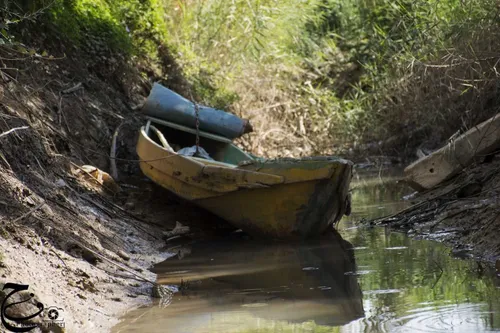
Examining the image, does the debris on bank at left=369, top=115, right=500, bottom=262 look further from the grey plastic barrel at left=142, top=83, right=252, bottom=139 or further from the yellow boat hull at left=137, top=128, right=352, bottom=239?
the grey plastic barrel at left=142, top=83, right=252, bottom=139

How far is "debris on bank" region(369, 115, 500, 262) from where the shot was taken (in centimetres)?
784

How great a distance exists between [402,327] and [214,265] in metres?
3.17

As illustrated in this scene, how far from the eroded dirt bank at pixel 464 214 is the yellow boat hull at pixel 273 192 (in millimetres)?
738

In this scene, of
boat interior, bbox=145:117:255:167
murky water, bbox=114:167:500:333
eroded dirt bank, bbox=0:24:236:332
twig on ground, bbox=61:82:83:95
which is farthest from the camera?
boat interior, bbox=145:117:255:167

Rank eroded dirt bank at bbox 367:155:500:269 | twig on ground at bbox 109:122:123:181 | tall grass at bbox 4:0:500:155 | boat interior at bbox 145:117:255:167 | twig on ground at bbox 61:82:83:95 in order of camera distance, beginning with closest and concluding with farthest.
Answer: eroded dirt bank at bbox 367:155:500:269 < twig on ground at bbox 109:122:123:181 < twig on ground at bbox 61:82:83:95 < boat interior at bbox 145:117:255:167 < tall grass at bbox 4:0:500:155

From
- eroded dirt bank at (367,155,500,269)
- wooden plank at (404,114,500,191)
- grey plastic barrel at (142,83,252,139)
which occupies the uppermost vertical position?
grey plastic barrel at (142,83,252,139)

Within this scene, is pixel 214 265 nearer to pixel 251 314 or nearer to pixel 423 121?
pixel 251 314

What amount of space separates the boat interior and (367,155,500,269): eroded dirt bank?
2.63m

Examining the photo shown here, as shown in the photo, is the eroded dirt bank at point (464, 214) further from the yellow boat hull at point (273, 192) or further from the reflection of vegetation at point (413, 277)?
the yellow boat hull at point (273, 192)

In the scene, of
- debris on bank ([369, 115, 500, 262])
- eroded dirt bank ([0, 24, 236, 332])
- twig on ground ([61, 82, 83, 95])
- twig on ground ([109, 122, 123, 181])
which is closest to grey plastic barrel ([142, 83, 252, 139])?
twig on ground ([109, 122, 123, 181])

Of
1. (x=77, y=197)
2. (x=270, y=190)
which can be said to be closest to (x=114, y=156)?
(x=77, y=197)

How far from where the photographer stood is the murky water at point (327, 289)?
5.46 metres

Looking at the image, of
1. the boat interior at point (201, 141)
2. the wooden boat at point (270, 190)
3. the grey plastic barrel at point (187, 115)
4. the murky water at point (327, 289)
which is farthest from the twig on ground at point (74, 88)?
the murky water at point (327, 289)

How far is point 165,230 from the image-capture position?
10.0 m
